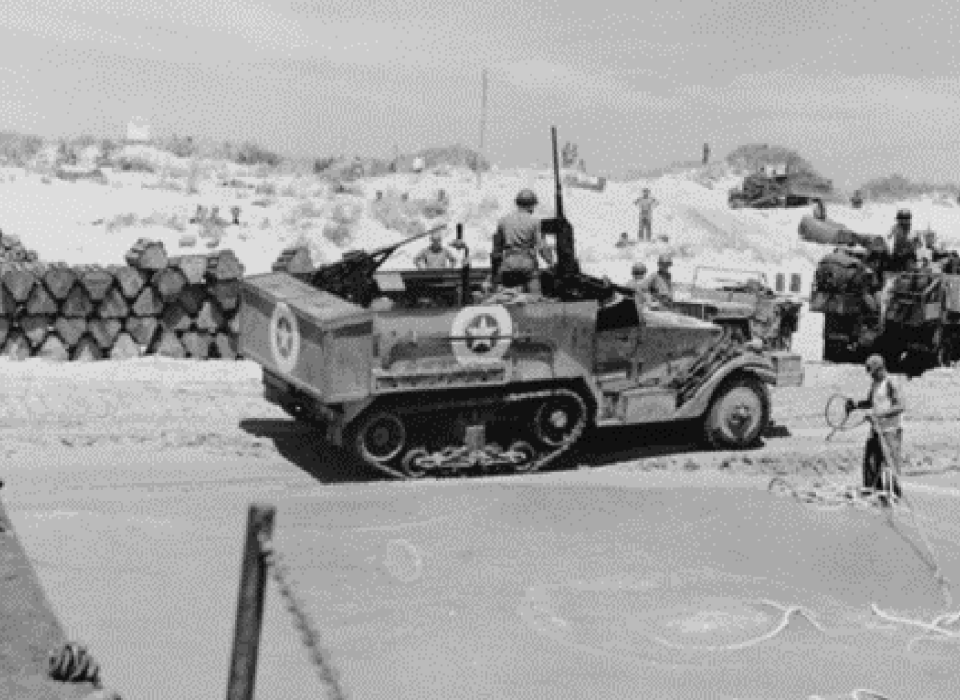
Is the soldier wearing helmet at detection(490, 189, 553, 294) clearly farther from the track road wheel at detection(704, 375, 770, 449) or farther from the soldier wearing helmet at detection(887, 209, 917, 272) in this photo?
the soldier wearing helmet at detection(887, 209, 917, 272)

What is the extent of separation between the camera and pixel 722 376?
539 inches

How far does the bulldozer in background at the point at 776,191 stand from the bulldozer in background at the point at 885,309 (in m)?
20.5

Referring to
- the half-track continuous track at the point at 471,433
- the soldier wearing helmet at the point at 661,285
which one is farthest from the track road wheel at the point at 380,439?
the soldier wearing helmet at the point at 661,285

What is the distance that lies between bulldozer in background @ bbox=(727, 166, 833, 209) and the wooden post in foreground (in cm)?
3679

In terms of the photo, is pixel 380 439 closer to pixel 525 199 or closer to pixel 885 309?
pixel 525 199

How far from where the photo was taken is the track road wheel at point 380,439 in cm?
1215

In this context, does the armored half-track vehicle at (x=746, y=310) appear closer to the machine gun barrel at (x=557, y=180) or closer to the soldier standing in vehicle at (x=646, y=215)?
the machine gun barrel at (x=557, y=180)

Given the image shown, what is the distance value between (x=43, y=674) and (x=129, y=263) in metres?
13.4

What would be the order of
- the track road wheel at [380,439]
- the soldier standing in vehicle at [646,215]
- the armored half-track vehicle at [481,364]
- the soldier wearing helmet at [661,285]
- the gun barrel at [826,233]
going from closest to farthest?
the armored half-track vehicle at [481,364]
the track road wheel at [380,439]
the soldier wearing helmet at [661,285]
the gun barrel at [826,233]
the soldier standing in vehicle at [646,215]

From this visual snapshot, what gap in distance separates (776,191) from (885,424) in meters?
28.7

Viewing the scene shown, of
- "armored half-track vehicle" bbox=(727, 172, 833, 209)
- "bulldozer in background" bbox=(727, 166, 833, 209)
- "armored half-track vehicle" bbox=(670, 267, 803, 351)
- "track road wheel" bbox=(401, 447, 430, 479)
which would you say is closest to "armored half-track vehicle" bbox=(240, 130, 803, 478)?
Answer: "track road wheel" bbox=(401, 447, 430, 479)

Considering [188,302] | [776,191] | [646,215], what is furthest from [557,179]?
[776,191]

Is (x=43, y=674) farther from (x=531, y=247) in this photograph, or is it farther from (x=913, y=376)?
(x=913, y=376)

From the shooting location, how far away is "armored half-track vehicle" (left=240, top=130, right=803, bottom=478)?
12008 mm
